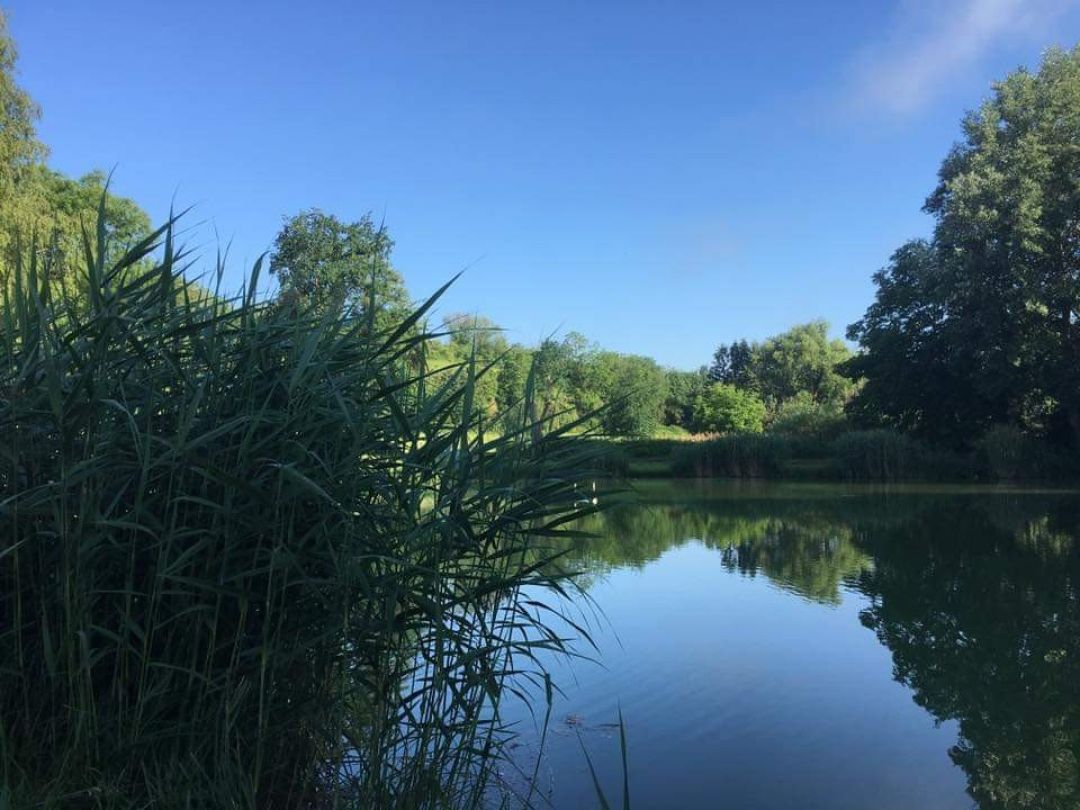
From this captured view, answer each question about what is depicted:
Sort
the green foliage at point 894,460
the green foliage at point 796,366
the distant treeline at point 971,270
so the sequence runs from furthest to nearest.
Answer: the green foliage at point 796,366
the green foliage at point 894,460
the distant treeline at point 971,270

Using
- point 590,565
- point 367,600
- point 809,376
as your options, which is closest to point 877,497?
point 590,565

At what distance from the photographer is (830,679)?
645 cm

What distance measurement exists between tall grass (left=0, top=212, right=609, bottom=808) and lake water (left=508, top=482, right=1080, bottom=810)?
157cm

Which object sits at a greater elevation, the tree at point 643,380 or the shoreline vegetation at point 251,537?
the tree at point 643,380

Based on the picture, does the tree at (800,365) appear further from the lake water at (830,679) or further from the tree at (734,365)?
the lake water at (830,679)

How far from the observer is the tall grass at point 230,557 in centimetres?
269

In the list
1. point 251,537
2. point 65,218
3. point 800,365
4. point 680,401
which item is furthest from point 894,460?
point 800,365

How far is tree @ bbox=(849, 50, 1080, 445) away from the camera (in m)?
23.4

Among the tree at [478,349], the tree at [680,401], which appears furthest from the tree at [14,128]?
the tree at [680,401]

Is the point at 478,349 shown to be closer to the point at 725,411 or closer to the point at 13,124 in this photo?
the point at 13,124

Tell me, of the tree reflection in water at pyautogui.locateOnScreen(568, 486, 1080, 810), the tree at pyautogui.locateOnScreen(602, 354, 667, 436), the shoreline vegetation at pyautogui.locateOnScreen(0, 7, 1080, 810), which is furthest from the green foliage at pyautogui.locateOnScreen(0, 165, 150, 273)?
the tree at pyautogui.locateOnScreen(602, 354, 667, 436)

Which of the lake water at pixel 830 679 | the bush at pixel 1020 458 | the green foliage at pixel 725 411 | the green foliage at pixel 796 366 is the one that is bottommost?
the lake water at pixel 830 679

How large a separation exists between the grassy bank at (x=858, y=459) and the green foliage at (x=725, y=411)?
744 inches

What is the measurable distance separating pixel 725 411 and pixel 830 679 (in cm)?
4501
